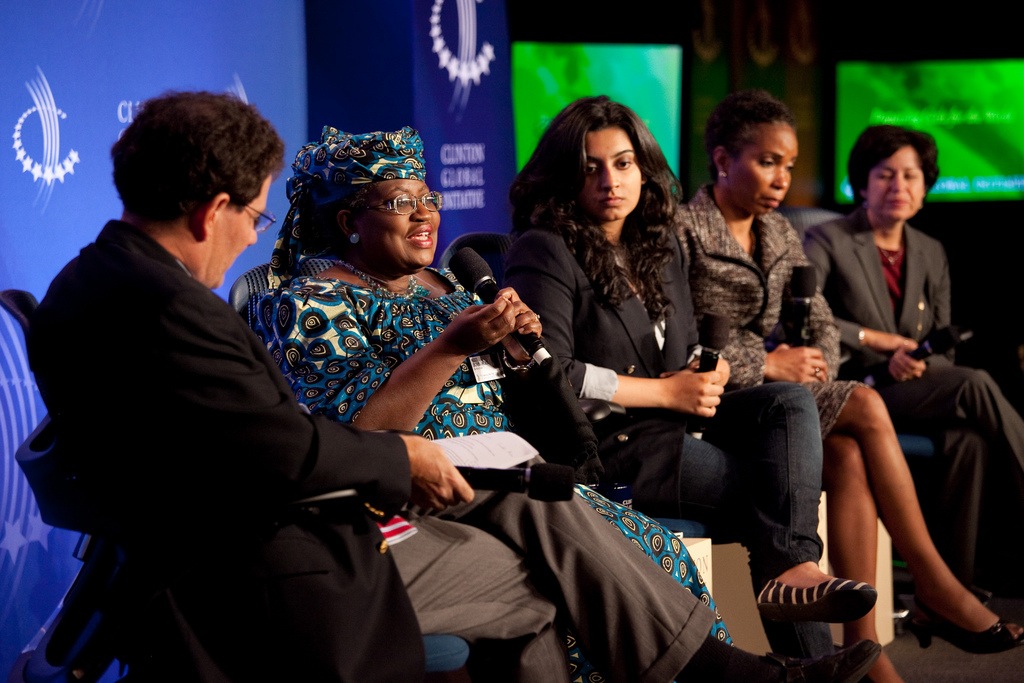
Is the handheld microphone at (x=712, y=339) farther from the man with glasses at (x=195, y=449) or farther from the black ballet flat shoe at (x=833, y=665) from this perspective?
the man with glasses at (x=195, y=449)

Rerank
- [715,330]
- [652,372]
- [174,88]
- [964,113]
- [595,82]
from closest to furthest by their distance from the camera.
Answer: [715,330], [652,372], [174,88], [595,82], [964,113]

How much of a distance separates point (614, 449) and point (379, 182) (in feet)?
3.03

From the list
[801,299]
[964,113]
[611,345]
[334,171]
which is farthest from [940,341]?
[964,113]

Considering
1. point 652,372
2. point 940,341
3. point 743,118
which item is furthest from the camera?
point 940,341

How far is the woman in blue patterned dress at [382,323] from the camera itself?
7.77ft

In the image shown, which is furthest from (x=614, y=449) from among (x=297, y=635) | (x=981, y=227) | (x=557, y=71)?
(x=981, y=227)

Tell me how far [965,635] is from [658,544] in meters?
1.52

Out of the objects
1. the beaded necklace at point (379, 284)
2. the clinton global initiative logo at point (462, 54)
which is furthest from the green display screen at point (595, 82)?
the beaded necklace at point (379, 284)

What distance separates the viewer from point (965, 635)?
11.5ft

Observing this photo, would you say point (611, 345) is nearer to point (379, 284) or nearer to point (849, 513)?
point (379, 284)

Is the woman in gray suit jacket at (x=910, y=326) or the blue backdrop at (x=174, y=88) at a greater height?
the blue backdrop at (x=174, y=88)

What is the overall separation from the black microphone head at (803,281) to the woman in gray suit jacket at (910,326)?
530mm

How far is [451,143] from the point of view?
4.84 m

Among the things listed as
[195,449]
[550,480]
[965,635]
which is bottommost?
[965,635]
